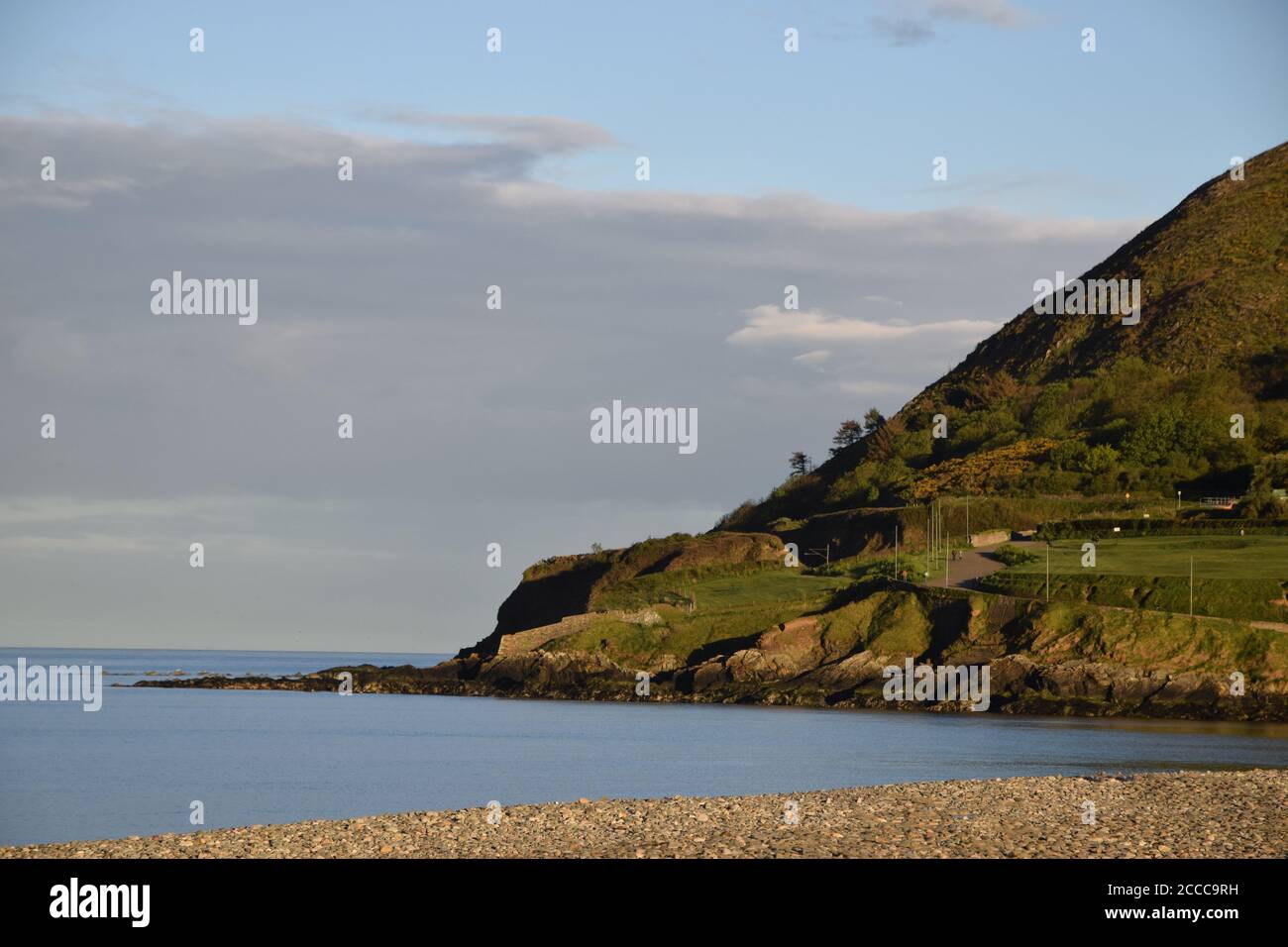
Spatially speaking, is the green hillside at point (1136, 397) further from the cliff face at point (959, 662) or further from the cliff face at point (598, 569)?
the cliff face at point (959, 662)

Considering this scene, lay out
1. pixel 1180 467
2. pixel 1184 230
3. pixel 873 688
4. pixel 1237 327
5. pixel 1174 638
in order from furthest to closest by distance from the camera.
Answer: pixel 1184 230, pixel 1237 327, pixel 1180 467, pixel 873 688, pixel 1174 638

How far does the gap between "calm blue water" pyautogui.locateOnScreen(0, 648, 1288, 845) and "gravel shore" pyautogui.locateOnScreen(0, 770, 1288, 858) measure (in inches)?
256

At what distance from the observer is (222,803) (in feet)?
123

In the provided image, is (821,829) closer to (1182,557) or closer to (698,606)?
(1182,557)

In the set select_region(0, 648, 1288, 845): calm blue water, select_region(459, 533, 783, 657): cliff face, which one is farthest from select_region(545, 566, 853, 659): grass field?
select_region(0, 648, 1288, 845): calm blue water

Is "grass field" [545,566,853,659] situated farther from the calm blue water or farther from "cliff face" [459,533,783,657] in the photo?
the calm blue water

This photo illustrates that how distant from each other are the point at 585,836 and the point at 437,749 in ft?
94.6

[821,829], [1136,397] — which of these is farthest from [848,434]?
[821,829]

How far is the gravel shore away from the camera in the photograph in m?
23.5

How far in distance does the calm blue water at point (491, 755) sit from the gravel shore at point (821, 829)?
6.50 meters

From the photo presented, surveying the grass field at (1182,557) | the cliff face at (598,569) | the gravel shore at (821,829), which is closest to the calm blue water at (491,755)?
the gravel shore at (821,829)

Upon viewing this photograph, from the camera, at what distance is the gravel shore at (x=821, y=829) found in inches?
926
